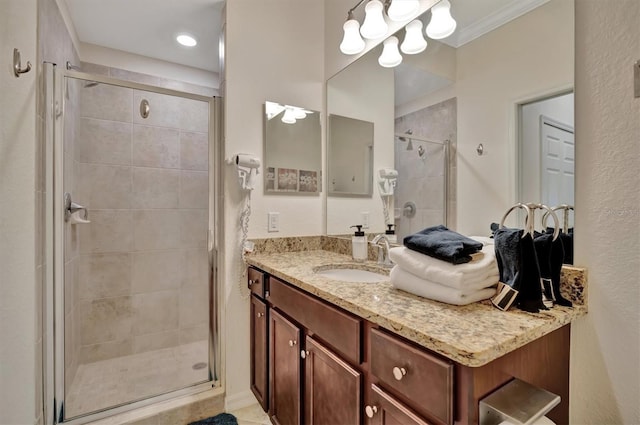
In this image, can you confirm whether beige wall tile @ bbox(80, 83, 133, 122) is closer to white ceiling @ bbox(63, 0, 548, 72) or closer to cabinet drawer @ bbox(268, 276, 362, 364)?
white ceiling @ bbox(63, 0, 548, 72)

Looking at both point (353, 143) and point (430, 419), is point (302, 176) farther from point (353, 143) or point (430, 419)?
point (430, 419)

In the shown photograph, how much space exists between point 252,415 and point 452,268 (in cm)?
144

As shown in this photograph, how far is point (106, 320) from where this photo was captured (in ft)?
7.16

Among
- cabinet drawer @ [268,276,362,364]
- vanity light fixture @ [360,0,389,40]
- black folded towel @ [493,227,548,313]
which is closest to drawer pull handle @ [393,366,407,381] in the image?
cabinet drawer @ [268,276,362,364]

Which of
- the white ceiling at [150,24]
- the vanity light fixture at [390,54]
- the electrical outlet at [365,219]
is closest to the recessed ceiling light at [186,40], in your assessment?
the white ceiling at [150,24]

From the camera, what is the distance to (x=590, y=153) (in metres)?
0.80

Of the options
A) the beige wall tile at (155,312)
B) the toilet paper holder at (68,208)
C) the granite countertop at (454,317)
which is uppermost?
the toilet paper holder at (68,208)

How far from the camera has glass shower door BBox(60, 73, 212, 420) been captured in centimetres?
199

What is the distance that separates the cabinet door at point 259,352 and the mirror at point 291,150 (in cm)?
69

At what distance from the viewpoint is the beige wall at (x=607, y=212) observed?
72 cm

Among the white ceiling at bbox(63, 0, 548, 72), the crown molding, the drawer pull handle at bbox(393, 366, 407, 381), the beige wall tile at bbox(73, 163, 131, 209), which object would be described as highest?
the white ceiling at bbox(63, 0, 548, 72)

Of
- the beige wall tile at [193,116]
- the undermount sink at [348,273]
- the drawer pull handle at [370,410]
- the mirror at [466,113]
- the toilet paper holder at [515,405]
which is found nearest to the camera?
the toilet paper holder at [515,405]

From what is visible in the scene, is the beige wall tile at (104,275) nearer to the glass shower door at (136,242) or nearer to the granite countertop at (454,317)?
the glass shower door at (136,242)

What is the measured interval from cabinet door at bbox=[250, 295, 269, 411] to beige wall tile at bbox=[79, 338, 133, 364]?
124cm
